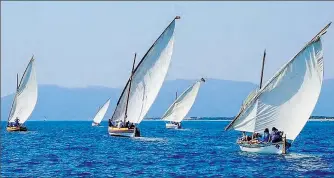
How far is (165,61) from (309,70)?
29741mm

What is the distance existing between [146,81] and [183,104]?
249ft

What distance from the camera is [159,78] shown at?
86188mm

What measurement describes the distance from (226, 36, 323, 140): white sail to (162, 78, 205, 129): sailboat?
299ft

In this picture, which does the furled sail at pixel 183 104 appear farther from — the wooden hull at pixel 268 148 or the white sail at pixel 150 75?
the wooden hull at pixel 268 148

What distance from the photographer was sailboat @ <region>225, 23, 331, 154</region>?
58.3 metres

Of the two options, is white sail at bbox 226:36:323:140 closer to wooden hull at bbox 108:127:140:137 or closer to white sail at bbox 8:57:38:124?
wooden hull at bbox 108:127:140:137

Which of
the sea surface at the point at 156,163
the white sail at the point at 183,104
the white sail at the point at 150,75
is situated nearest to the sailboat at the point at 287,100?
the sea surface at the point at 156,163

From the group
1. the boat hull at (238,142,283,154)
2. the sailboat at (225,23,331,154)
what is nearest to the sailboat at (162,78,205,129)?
the boat hull at (238,142,283,154)

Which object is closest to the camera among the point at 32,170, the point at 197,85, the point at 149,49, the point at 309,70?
the point at 32,170

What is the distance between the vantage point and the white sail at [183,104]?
517ft

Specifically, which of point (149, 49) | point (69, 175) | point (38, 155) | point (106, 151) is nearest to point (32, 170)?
point (69, 175)

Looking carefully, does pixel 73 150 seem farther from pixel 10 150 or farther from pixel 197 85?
pixel 197 85

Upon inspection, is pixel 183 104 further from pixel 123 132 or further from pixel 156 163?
pixel 156 163

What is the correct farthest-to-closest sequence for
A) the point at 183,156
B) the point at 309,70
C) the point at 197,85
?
1. the point at 197,85
2. the point at 183,156
3. the point at 309,70
